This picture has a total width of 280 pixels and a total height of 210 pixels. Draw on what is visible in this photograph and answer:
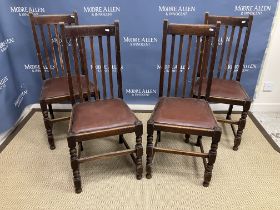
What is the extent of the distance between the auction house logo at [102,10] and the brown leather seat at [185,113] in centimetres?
92

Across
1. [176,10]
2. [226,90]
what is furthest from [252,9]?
[226,90]

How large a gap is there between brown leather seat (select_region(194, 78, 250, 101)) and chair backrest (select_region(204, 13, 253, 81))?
0.13 m

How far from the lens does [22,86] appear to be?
2582mm

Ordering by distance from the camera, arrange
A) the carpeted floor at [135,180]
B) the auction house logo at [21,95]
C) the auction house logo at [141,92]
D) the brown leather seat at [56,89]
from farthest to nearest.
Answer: the auction house logo at [141,92] → the auction house logo at [21,95] → the brown leather seat at [56,89] → the carpeted floor at [135,180]

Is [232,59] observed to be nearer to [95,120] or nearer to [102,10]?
[102,10]

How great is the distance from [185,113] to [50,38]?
1.31 metres

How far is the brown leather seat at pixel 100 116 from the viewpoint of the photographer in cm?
164

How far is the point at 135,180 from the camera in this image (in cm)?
190

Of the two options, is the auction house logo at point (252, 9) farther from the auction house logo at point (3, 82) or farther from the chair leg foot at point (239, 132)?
the auction house logo at point (3, 82)

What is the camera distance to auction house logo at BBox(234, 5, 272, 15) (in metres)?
2.20

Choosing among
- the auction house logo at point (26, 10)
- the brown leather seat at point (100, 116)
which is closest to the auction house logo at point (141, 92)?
the brown leather seat at point (100, 116)

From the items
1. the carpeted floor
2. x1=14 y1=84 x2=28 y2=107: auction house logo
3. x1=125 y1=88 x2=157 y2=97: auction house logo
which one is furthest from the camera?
x1=125 y1=88 x2=157 y2=97: auction house logo

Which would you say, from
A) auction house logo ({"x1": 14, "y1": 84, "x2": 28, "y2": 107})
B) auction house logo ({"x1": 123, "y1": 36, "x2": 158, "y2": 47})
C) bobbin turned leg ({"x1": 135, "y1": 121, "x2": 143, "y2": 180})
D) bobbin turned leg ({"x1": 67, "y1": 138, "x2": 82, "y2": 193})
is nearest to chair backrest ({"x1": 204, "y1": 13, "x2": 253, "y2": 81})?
auction house logo ({"x1": 123, "y1": 36, "x2": 158, "y2": 47})

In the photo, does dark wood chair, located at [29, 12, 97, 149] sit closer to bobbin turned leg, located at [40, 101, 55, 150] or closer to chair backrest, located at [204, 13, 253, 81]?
bobbin turned leg, located at [40, 101, 55, 150]
